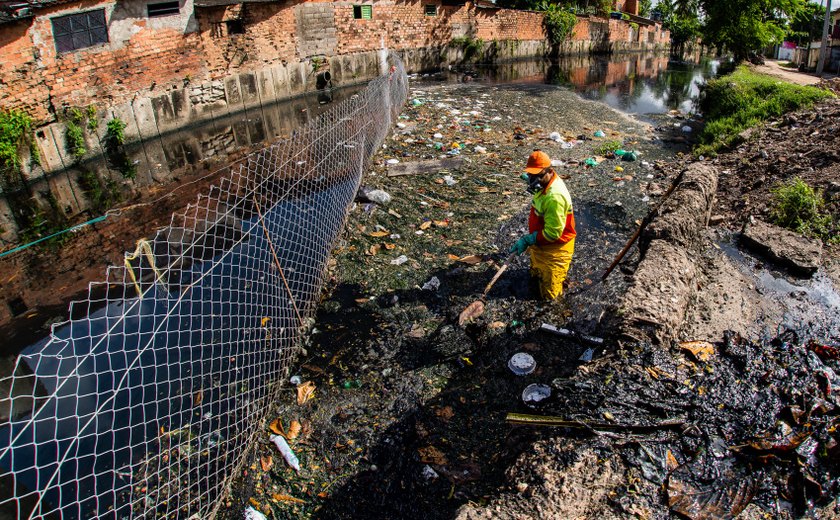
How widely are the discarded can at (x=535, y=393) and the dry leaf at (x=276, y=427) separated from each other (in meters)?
1.62

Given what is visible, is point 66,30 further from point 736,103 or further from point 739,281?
point 736,103

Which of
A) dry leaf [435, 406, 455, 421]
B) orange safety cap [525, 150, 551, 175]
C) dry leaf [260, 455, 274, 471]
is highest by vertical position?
orange safety cap [525, 150, 551, 175]

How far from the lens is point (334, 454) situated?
3143mm

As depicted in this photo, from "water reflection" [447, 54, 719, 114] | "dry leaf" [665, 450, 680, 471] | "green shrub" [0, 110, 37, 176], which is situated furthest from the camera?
"water reflection" [447, 54, 719, 114]

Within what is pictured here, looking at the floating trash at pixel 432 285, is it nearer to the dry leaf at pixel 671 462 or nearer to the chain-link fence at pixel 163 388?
the chain-link fence at pixel 163 388

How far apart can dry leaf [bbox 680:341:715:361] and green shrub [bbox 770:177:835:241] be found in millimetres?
3464

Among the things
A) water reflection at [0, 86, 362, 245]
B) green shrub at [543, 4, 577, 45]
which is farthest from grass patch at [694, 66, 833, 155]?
green shrub at [543, 4, 577, 45]

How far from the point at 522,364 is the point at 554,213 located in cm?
130

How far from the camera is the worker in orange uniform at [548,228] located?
164 inches

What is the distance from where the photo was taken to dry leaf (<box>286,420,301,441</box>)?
3.28m

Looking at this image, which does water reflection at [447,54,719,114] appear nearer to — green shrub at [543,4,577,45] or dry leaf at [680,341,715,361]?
green shrub at [543,4,577,45]

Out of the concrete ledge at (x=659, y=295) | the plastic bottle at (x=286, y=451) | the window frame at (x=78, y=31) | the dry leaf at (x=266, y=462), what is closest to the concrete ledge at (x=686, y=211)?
the concrete ledge at (x=659, y=295)

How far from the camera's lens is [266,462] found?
10.2 ft

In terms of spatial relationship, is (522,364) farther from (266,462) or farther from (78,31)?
(78,31)
